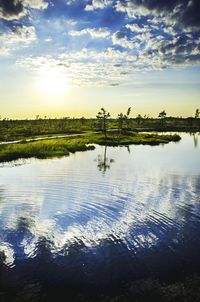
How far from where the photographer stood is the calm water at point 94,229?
50.7 feet

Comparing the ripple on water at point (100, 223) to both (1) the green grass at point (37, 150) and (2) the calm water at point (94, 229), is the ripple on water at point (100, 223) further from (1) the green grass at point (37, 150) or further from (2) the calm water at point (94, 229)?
(1) the green grass at point (37, 150)

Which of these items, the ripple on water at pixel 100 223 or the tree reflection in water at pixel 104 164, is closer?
the ripple on water at pixel 100 223

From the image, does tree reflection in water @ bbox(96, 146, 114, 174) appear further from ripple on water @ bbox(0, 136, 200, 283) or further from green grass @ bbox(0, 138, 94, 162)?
green grass @ bbox(0, 138, 94, 162)

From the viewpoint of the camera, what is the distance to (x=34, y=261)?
16500mm

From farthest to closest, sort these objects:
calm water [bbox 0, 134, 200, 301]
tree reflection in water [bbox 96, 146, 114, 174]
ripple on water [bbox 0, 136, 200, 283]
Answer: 1. tree reflection in water [bbox 96, 146, 114, 174]
2. ripple on water [bbox 0, 136, 200, 283]
3. calm water [bbox 0, 134, 200, 301]

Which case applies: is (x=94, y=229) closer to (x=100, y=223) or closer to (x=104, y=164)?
(x=100, y=223)

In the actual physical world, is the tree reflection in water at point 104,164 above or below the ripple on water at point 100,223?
below

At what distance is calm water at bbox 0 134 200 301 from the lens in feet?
50.7

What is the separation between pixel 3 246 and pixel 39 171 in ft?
85.6

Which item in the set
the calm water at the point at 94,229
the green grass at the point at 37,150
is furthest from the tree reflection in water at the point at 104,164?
the green grass at the point at 37,150

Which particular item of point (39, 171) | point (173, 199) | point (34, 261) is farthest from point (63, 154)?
point (34, 261)

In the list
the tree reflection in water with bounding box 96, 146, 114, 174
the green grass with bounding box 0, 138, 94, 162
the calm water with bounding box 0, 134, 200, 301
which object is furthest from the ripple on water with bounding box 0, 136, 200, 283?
the green grass with bounding box 0, 138, 94, 162

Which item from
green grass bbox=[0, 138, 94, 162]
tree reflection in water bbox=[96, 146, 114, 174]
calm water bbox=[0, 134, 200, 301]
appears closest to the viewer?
calm water bbox=[0, 134, 200, 301]

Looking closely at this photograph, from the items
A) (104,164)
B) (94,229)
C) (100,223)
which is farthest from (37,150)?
(94,229)
